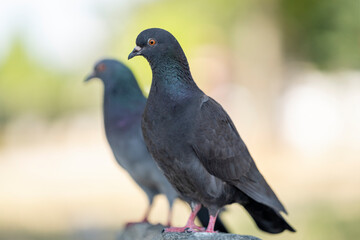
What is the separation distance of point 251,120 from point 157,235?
1906cm

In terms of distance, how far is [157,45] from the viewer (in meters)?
3.74

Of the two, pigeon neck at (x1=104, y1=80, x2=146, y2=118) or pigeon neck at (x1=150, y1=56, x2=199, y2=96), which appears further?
pigeon neck at (x1=104, y1=80, x2=146, y2=118)

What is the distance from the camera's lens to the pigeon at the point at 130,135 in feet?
17.3

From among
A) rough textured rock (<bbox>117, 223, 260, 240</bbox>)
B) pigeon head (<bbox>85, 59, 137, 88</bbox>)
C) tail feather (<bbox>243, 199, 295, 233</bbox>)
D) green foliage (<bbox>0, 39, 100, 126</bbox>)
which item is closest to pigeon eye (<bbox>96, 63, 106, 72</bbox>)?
pigeon head (<bbox>85, 59, 137, 88</bbox>)

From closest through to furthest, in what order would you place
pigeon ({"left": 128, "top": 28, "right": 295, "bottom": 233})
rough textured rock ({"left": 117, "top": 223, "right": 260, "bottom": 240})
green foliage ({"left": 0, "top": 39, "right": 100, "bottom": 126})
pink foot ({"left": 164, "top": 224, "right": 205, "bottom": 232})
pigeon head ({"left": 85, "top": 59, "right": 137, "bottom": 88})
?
1. pigeon ({"left": 128, "top": 28, "right": 295, "bottom": 233})
2. rough textured rock ({"left": 117, "top": 223, "right": 260, "bottom": 240})
3. pink foot ({"left": 164, "top": 224, "right": 205, "bottom": 232})
4. pigeon head ({"left": 85, "top": 59, "right": 137, "bottom": 88})
5. green foliage ({"left": 0, "top": 39, "right": 100, "bottom": 126})

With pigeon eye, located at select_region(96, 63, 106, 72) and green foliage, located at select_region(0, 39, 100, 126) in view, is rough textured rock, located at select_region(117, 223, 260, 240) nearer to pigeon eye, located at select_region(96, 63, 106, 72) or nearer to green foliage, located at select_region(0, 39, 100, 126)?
pigeon eye, located at select_region(96, 63, 106, 72)

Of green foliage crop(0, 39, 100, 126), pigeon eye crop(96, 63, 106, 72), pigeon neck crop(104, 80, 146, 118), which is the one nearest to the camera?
pigeon neck crop(104, 80, 146, 118)

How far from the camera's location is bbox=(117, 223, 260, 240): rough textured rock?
3775 mm

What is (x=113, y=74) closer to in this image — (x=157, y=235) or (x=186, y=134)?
(x=157, y=235)

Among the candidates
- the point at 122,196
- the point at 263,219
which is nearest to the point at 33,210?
the point at 122,196

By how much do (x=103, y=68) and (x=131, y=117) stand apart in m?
0.68

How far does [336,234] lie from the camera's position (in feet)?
27.0

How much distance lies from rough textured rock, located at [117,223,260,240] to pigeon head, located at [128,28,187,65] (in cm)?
108

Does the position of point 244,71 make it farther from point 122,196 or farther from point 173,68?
point 173,68
